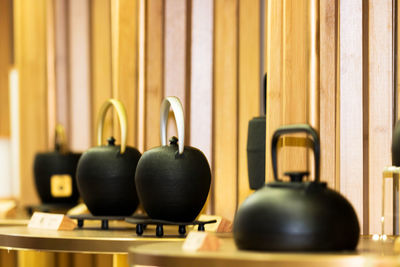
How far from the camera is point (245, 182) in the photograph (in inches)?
130

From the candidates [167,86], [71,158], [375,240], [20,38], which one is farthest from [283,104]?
[20,38]

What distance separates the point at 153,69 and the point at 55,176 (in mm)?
785

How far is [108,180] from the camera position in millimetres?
2922

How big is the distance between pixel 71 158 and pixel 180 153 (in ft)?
4.64

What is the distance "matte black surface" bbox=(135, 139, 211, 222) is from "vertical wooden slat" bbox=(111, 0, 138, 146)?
98cm

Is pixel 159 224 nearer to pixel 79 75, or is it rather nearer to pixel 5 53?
pixel 79 75

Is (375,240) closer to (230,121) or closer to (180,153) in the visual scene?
(180,153)

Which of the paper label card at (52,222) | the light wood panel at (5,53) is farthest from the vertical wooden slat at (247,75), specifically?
the light wood panel at (5,53)

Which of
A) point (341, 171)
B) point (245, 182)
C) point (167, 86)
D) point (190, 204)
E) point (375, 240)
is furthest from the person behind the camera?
point (167, 86)

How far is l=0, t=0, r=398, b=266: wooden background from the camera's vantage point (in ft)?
9.16

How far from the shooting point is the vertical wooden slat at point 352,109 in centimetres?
281

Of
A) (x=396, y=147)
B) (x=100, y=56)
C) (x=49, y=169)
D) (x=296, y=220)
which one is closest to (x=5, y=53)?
(x=100, y=56)

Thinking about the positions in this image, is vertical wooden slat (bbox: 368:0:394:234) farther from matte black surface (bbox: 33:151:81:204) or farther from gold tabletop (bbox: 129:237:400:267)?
matte black surface (bbox: 33:151:81:204)

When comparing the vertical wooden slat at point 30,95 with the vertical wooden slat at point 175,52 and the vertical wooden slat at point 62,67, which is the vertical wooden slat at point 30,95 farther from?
the vertical wooden slat at point 175,52
